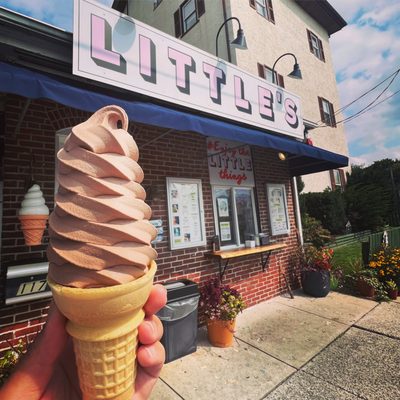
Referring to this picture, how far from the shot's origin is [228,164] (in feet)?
18.8

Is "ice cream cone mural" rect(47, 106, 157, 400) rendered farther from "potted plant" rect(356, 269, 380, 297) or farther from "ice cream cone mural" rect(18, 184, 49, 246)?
"potted plant" rect(356, 269, 380, 297)

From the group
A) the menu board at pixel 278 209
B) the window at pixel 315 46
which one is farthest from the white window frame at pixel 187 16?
the menu board at pixel 278 209

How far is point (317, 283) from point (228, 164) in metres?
3.56

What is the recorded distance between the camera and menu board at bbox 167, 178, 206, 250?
15.1 feet

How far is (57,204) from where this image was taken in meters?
1.20

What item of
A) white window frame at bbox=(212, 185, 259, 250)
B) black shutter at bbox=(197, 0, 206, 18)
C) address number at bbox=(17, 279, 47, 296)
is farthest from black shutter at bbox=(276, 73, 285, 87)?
address number at bbox=(17, 279, 47, 296)

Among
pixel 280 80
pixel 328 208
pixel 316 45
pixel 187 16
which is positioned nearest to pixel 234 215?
pixel 328 208

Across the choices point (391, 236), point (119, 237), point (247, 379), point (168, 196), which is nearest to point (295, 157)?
point (168, 196)

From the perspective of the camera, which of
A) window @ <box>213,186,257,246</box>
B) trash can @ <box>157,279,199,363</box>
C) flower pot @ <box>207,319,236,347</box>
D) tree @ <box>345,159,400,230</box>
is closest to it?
trash can @ <box>157,279,199,363</box>

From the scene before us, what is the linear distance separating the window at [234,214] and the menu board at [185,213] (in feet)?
1.59

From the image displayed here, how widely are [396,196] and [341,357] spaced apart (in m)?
16.8

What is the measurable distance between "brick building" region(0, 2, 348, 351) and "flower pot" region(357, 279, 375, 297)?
57.4 inches

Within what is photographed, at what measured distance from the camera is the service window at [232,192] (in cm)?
543

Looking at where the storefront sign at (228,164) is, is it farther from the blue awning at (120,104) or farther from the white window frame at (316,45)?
the white window frame at (316,45)
